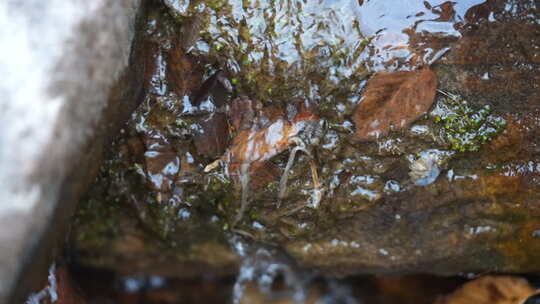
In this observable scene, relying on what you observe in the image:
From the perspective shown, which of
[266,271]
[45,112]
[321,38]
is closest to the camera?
[45,112]

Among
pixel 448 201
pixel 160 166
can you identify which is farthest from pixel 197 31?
pixel 448 201

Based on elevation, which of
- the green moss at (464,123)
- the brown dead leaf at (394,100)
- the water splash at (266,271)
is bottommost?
the water splash at (266,271)

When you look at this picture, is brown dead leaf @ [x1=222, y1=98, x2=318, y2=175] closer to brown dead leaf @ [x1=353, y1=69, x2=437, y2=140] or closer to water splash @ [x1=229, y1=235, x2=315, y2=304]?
brown dead leaf @ [x1=353, y1=69, x2=437, y2=140]

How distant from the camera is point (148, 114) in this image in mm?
2006

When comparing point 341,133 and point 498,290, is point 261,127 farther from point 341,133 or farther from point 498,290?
point 498,290

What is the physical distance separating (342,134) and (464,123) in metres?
0.47

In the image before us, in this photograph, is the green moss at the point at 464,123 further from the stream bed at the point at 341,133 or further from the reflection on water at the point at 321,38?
the reflection on water at the point at 321,38

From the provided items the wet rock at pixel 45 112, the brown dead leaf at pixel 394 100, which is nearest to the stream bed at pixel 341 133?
the brown dead leaf at pixel 394 100

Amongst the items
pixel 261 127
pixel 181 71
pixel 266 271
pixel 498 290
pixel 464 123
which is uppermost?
pixel 181 71

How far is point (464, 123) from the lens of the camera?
6.25ft

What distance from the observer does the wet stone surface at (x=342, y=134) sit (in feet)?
Result: 6.06

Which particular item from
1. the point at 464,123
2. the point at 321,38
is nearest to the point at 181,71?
the point at 321,38

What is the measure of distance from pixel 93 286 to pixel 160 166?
1.10 meters

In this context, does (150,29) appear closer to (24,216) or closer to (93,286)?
(24,216)
